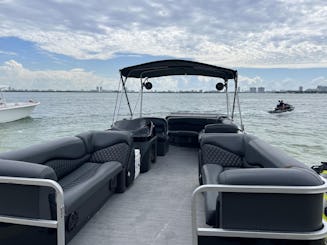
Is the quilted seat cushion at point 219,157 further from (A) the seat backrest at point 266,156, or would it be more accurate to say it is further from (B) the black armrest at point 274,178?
(B) the black armrest at point 274,178

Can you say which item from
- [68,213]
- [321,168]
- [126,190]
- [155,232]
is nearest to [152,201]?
[126,190]

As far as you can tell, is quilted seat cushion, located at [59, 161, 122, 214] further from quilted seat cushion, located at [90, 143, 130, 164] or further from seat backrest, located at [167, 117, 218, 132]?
seat backrest, located at [167, 117, 218, 132]

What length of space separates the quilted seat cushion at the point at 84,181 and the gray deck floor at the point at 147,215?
1.18 ft

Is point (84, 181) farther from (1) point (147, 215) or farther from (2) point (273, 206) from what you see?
(2) point (273, 206)

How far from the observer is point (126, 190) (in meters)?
3.75

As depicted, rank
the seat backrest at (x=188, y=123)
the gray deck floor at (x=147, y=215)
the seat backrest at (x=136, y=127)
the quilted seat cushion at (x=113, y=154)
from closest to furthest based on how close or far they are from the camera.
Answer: the gray deck floor at (x=147, y=215) < the quilted seat cushion at (x=113, y=154) < the seat backrest at (x=136, y=127) < the seat backrest at (x=188, y=123)

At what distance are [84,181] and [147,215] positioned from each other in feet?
2.49

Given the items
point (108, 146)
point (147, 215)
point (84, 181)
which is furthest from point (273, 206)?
point (108, 146)

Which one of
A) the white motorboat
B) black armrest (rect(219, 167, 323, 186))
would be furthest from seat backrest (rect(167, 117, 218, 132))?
the white motorboat

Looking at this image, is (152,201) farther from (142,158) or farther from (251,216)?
(251,216)

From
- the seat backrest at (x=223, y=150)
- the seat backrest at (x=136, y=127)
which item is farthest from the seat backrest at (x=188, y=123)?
the seat backrest at (x=223, y=150)

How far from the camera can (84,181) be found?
2.81m

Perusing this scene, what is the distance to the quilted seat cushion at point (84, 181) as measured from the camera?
2285 millimetres

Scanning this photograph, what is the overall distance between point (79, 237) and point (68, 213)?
472mm
